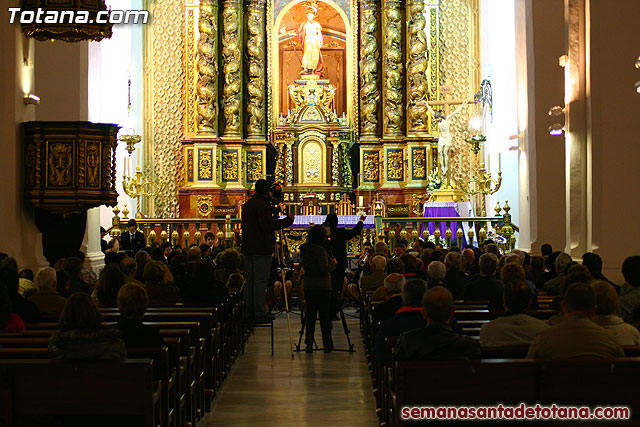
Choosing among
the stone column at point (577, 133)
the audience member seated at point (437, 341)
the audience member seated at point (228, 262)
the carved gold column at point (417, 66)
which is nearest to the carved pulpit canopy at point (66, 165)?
the audience member seated at point (228, 262)

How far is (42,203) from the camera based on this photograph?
1118 centimetres

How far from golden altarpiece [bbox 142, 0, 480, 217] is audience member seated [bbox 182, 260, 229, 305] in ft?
43.6

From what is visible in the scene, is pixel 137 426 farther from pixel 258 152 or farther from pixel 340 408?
pixel 258 152

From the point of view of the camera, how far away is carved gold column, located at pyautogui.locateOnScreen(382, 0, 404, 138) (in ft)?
73.8

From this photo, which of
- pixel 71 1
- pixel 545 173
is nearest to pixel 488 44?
pixel 545 173

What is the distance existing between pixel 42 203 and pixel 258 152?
1190 centimetres

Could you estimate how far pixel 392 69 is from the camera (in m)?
22.5

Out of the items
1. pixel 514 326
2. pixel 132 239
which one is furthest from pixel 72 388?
pixel 132 239

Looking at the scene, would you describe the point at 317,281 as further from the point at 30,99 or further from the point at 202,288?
the point at 30,99

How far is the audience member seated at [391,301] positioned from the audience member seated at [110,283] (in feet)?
6.85

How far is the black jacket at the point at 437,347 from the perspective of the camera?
196 inches

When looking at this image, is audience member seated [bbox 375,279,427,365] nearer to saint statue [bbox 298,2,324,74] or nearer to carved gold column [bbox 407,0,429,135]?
carved gold column [bbox 407,0,429,135]

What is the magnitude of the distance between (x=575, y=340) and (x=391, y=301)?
114 inches

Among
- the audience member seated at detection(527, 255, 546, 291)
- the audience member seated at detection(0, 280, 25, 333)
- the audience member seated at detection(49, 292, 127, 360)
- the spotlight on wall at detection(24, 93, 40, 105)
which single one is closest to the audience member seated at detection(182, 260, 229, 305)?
the audience member seated at detection(0, 280, 25, 333)
